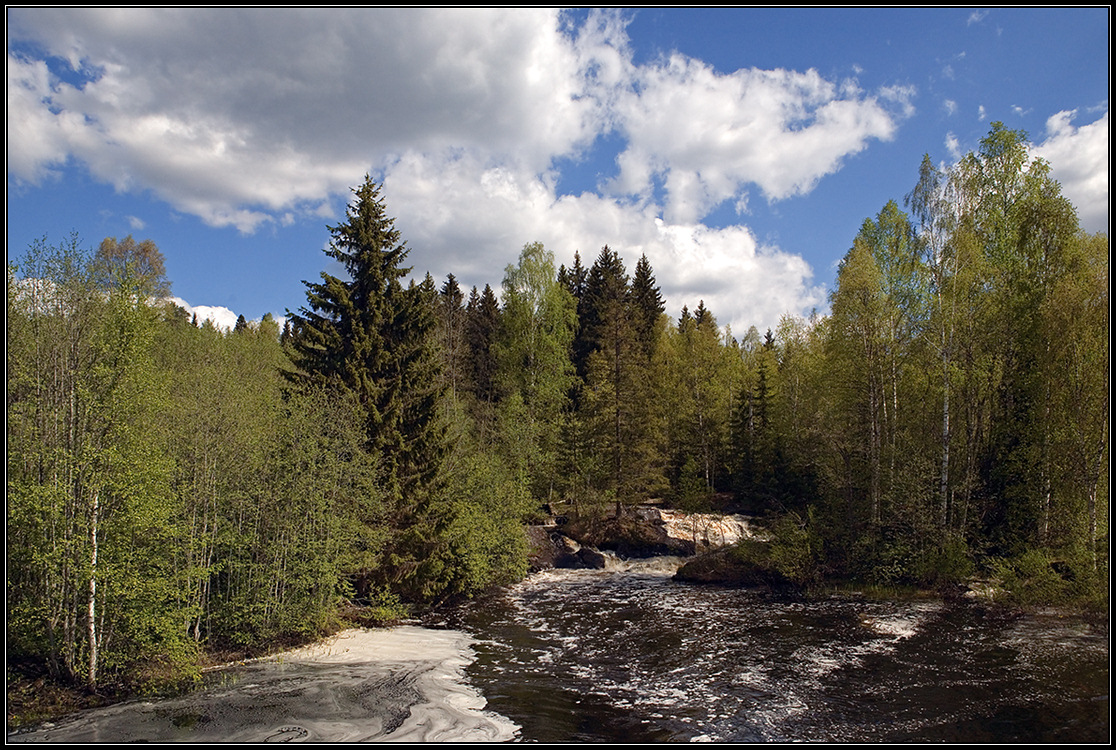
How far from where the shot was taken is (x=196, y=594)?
44.4ft

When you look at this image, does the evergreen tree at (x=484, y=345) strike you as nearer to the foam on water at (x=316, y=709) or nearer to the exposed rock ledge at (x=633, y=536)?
the exposed rock ledge at (x=633, y=536)

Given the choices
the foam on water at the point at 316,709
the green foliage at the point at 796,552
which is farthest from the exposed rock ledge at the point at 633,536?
the foam on water at the point at 316,709

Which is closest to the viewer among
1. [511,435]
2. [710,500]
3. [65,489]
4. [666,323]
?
[65,489]

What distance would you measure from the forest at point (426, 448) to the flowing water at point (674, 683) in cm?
163

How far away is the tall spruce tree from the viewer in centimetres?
2002

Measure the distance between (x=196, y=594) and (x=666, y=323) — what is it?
4712 centimetres

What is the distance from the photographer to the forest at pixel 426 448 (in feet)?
37.9

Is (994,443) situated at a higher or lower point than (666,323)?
lower

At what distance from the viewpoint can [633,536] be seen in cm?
3284

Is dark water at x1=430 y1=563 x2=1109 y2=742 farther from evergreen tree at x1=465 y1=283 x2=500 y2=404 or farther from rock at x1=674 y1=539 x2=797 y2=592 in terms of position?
evergreen tree at x1=465 y1=283 x2=500 y2=404

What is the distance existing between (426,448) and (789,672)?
1343 cm

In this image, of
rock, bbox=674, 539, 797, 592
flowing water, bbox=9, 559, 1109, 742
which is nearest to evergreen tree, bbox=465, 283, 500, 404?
rock, bbox=674, 539, 797, 592

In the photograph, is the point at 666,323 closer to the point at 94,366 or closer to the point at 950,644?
the point at 950,644

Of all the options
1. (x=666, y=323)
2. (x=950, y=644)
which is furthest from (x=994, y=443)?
(x=666, y=323)
